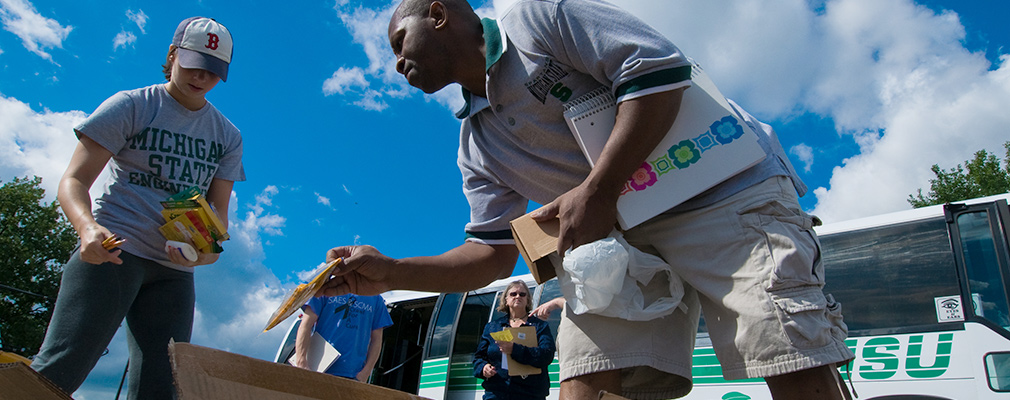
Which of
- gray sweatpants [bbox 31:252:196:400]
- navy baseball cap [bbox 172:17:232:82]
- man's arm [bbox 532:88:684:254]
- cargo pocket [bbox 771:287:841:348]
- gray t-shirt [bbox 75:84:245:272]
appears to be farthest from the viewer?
navy baseball cap [bbox 172:17:232:82]

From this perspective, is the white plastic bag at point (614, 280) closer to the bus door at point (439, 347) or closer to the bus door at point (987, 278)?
the bus door at point (987, 278)

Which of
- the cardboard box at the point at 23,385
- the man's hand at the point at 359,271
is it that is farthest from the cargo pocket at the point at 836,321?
the cardboard box at the point at 23,385

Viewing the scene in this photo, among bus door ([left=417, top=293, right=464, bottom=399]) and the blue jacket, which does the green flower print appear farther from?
bus door ([left=417, top=293, right=464, bottom=399])

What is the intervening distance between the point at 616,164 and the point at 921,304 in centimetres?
376

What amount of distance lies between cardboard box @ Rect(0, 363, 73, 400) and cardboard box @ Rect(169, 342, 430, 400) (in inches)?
8.2

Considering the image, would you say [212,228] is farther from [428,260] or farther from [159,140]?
[428,260]

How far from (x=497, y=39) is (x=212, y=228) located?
1250 mm

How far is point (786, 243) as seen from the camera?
1469mm

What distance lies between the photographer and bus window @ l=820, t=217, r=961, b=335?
4.27 m

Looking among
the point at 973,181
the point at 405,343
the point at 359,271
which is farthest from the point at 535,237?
the point at 973,181

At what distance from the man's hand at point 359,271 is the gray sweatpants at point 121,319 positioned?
0.85 m

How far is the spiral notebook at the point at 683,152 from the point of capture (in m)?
1.59

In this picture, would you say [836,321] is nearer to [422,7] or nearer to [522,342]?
[422,7]

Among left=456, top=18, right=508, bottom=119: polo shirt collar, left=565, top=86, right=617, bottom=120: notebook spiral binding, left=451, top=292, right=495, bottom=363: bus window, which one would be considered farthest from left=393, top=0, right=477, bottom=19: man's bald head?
left=451, top=292, right=495, bottom=363: bus window
